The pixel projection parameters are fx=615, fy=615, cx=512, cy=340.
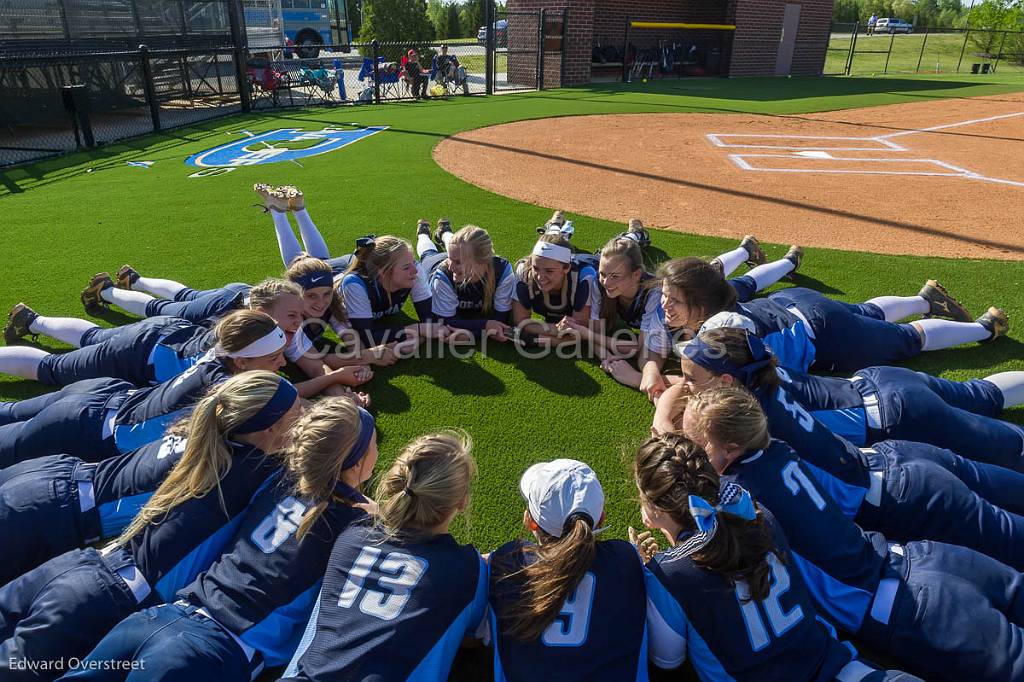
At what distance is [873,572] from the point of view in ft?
7.56

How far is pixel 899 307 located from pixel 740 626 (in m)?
3.34

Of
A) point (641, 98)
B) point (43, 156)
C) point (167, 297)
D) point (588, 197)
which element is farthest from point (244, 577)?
point (641, 98)

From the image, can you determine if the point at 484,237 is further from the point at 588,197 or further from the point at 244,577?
the point at 588,197

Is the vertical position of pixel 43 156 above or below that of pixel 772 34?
below

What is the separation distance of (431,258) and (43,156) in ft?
31.6

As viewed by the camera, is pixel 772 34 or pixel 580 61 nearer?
pixel 580 61

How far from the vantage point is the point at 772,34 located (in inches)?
884

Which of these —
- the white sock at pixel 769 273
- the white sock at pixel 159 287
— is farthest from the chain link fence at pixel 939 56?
the white sock at pixel 159 287

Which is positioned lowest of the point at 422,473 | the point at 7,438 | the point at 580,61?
the point at 7,438

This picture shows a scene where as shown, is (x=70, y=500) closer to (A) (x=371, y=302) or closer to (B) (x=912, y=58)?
(A) (x=371, y=302)

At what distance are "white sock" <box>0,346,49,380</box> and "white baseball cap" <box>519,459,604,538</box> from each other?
3557 mm

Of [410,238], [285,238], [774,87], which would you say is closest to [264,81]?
[410,238]

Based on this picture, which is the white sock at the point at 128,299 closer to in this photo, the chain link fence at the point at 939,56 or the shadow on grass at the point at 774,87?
the shadow on grass at the point at 774,87

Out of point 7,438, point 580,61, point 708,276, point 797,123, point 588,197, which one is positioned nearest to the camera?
point 7,438
